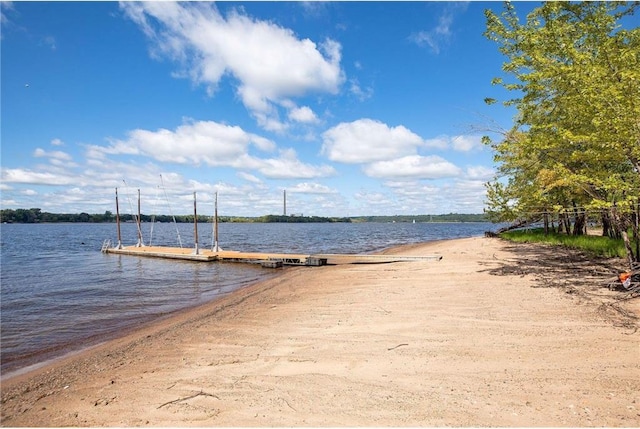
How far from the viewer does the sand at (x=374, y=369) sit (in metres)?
4.68

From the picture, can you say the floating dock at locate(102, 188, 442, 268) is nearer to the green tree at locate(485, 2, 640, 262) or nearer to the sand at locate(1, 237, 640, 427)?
the green tree at locate(485, 2, 640, 262)

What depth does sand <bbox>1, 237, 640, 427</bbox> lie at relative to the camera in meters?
4.68

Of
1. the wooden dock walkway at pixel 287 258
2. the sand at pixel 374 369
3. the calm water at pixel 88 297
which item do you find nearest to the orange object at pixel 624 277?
the sand at pixel 374 369

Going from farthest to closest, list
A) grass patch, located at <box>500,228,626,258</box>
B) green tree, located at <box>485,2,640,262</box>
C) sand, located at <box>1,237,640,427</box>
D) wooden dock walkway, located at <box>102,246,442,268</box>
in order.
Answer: wooden dock walkway, located at <box>102,246,442,268</box>, grass patch, located at <box>500,228,626,258</box>, green tree, located at <box>485,2,640,262</box>, sand, located at <box>1,237,640,427</box>

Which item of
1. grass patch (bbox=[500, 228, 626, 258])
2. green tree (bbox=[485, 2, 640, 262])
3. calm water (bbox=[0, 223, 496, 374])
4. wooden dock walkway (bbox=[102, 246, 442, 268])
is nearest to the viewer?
green tree (bbox=[485, 2, 640, 262])

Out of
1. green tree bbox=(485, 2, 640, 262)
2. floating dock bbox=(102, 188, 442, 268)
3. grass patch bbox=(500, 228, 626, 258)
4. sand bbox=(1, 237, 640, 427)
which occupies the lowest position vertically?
floating dock bbox=(102, 188, 442, 268)

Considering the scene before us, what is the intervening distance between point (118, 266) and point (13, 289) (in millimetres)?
10706

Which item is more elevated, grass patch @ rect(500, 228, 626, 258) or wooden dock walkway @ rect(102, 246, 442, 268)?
grass patch @ rect(500, 228, 626, 258)

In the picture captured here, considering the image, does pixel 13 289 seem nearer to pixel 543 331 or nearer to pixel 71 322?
pixel 71 322

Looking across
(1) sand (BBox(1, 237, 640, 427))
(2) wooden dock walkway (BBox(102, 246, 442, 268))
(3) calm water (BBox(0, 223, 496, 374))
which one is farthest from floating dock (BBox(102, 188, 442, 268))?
(1) sand (BBox(1, 237, 640, 427))

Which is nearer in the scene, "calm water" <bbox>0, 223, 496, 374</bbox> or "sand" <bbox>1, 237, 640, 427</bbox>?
A: "sand" <bbox>1, 237, 640, 427</bbox>

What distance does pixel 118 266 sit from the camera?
3097cm

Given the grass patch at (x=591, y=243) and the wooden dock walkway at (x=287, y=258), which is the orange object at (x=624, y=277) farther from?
the wooden dock walkway at (x=287, y=258)

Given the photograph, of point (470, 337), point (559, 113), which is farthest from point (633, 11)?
point (470, 337)
